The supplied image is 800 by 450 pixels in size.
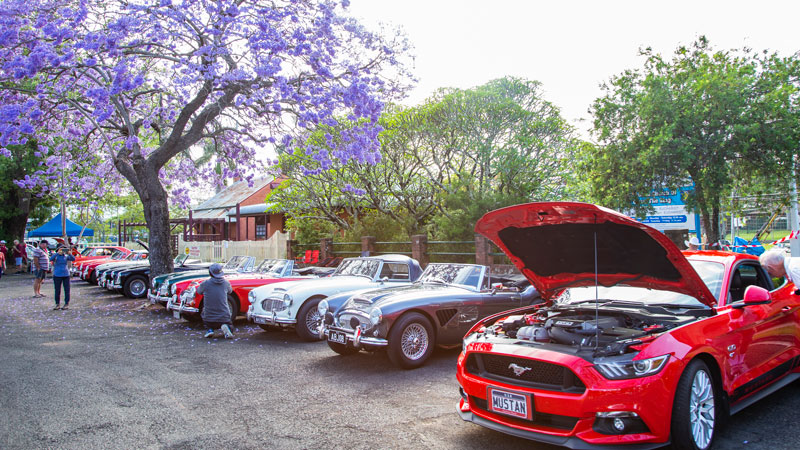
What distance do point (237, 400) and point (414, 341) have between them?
93.8 inches

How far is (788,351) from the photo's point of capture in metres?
5.09


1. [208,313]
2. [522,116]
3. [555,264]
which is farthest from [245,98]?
[555,264]

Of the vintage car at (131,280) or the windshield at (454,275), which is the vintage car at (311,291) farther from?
the vintage car at (131,280)

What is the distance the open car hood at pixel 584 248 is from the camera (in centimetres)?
431

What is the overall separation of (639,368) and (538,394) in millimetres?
685

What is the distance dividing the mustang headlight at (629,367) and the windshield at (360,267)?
6512 mm

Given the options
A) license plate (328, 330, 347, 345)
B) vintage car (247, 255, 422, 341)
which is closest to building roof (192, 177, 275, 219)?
vintage car (247, 255, 422, 341)

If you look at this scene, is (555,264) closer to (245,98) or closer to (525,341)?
(525,341)

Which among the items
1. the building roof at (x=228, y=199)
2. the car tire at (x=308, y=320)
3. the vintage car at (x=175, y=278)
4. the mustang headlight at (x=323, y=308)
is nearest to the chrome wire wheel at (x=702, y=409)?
the mustang headlight at (x=323, y=308)

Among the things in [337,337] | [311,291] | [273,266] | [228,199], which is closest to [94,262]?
[273,266]

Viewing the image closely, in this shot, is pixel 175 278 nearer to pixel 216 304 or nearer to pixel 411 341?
pixel 216 304

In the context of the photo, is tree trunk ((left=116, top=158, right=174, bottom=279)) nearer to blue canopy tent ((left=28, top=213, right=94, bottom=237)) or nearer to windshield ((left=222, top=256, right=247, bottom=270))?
windshield ((left=222, top=256, right=247, bottom=270))

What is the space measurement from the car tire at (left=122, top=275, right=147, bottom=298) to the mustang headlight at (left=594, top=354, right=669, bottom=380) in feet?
53.5

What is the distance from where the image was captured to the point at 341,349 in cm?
784
